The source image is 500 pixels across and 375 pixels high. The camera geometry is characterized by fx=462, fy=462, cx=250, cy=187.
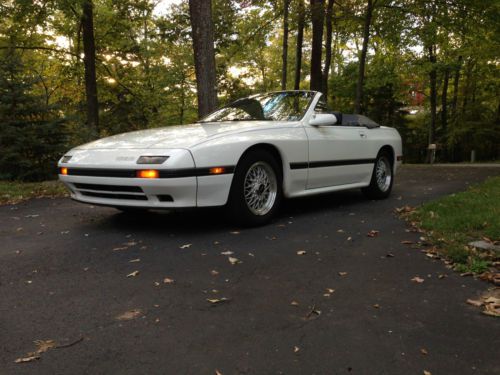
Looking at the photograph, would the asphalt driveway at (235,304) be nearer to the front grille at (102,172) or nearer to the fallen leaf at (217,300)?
the fallen leaf at (217,300)

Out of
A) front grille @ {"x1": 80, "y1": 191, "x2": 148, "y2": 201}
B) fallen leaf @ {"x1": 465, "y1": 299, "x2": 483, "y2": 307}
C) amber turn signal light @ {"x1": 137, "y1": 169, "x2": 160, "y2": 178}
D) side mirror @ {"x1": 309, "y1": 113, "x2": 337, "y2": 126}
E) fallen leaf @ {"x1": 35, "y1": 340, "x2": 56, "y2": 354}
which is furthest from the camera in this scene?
side mirror @ {"x1": 309, "y1": 113, "x2": 337, "y2": 126}

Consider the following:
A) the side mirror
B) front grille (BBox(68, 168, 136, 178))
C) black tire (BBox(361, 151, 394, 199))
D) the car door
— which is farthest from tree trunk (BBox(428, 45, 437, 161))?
front grille (BBox(68, 168, 136, 178))

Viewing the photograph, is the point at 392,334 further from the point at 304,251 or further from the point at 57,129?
the point at 57,129

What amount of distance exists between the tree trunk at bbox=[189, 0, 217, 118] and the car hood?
149 inches

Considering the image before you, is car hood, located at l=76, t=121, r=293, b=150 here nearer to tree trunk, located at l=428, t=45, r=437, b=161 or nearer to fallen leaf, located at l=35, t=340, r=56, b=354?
fallen leaf, located at l=35, t=340, r=56, b=354

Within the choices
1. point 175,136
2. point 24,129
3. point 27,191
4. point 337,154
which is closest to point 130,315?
point 175,136

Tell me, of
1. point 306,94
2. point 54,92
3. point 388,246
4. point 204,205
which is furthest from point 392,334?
point 54,92

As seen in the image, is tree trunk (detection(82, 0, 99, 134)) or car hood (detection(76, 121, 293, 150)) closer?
car hood (detection(76, 121, 293, 150))

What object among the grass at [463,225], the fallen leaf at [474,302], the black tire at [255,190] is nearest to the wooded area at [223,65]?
the black tire at [255,190]

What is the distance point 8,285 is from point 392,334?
246 centimetres

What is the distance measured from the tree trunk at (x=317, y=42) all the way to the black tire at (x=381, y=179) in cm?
686

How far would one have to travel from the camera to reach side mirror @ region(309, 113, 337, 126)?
18.0ft

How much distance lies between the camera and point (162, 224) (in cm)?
503

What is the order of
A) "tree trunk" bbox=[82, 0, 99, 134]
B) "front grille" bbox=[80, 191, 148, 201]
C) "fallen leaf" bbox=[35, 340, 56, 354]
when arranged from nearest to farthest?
"fallen leaf" bbox=[35, 340, 56, 354] < "front grille" bbox=[80, 191, 148, 201] < "tree trunk" bbox=[82, 0, 99, 134]
